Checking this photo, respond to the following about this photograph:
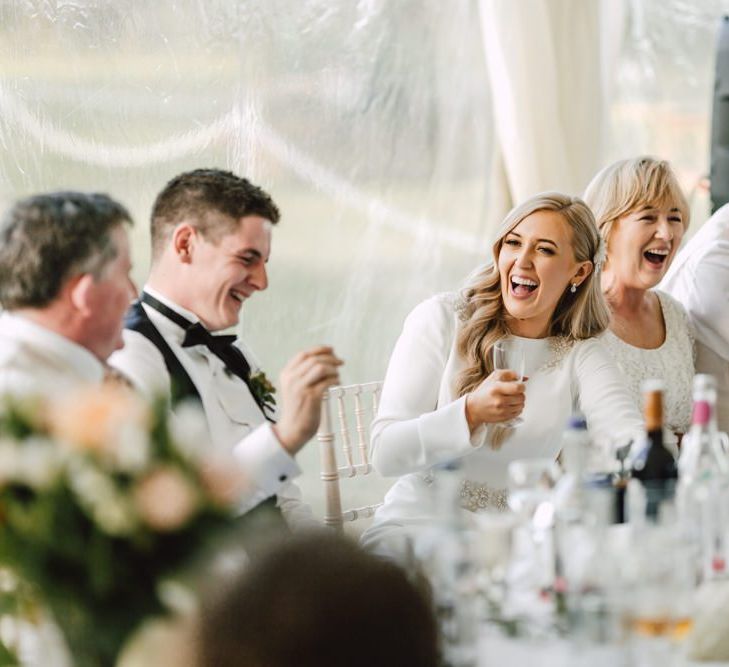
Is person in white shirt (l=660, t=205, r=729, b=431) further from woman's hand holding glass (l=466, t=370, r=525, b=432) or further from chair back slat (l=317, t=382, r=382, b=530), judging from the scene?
woman's hand holding glass (l=466, t=370, r=525, b=432)

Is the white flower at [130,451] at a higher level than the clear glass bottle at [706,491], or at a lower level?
higher

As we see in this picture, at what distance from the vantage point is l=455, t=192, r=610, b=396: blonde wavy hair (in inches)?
125

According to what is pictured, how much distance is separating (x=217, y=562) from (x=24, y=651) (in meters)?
0.29

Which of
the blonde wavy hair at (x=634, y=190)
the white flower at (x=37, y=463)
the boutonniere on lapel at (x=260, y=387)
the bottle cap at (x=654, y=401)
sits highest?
the blonde wavy hair at (x=634, y=190)

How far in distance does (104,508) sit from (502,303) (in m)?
1.91

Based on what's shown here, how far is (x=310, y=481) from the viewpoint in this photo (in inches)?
188

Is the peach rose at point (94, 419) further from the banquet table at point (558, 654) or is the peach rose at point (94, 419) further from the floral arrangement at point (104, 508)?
the banquet table at point (558, 654)

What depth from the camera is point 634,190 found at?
11.9 feet

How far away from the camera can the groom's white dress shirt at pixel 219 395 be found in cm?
226

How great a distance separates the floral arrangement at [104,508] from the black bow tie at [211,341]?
0.98 metres

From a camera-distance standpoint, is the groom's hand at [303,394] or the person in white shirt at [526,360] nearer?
the groom's hand at [303,394]

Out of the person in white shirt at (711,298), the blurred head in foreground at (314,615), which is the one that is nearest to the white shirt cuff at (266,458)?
the blurred head in foreground at (314,615)

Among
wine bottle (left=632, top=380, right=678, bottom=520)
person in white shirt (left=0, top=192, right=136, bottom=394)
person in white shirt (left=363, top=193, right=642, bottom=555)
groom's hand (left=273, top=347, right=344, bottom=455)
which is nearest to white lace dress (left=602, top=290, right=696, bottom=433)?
person in white shirt (left=363, top=193, right=642, bottom=555)

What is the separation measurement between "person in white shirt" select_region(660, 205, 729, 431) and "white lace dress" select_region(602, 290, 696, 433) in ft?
0.37
